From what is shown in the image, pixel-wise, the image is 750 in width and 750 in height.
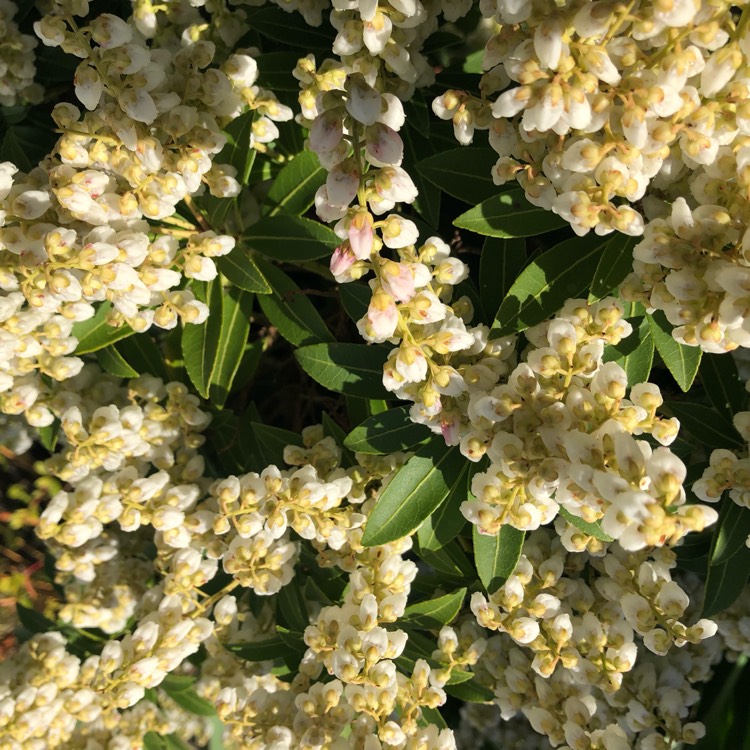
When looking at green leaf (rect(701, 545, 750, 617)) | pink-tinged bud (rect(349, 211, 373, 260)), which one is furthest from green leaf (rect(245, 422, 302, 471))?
green leaf (rect(701, 545, 750, 617))

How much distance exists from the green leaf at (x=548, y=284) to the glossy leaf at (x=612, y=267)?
0.06 m

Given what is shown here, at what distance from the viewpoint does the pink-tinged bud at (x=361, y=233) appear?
1.14 m

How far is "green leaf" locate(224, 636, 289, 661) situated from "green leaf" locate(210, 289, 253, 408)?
0.66 m

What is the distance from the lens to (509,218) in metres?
1.49

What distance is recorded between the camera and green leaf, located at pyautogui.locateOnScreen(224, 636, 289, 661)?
189 cm

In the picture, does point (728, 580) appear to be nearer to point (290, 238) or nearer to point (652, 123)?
point (652, 123)

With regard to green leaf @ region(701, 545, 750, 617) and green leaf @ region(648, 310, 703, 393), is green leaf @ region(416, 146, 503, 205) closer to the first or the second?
green leaf @ region(648, 310, 703, 393)

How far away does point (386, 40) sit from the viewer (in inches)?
51.3

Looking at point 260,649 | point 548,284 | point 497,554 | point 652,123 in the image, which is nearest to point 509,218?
point 548,284

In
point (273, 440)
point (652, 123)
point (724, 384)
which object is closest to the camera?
point (652, 123)

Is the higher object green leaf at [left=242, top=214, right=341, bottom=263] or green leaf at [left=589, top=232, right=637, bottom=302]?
green leaf at [left=589, top=232, right=637, bottom=302]

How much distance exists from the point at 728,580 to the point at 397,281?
1051mm

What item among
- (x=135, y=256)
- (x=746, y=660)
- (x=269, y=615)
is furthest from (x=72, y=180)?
(x=746, y=660)

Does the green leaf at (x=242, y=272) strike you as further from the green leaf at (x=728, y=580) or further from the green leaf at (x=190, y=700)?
the green leaf at (x=190, y=700)
